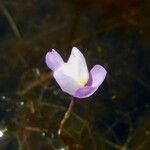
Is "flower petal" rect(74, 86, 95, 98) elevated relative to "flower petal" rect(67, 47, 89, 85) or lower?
lower

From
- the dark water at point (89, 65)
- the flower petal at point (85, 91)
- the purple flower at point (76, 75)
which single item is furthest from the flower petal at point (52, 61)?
the dark water at point (89, 65)

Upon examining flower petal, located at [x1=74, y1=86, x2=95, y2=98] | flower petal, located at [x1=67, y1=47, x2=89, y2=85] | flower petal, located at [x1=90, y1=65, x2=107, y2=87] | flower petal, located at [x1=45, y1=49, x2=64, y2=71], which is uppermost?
flower petal, located at [x1=45, y1=49, x2=64, y2=71]

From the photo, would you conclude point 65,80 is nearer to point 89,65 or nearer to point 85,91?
point 85,91

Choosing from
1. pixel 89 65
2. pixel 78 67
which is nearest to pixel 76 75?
pixel 78 67

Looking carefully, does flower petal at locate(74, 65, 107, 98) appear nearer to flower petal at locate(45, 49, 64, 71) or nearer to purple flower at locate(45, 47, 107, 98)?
purple flower at locate(45, 47, 107, 98)

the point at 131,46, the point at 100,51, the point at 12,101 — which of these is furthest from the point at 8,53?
the point at 131,46

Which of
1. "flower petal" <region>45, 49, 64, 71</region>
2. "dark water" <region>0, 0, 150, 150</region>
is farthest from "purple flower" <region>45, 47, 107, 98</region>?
"dark water" <region>0, 0, 150, 150</region>
